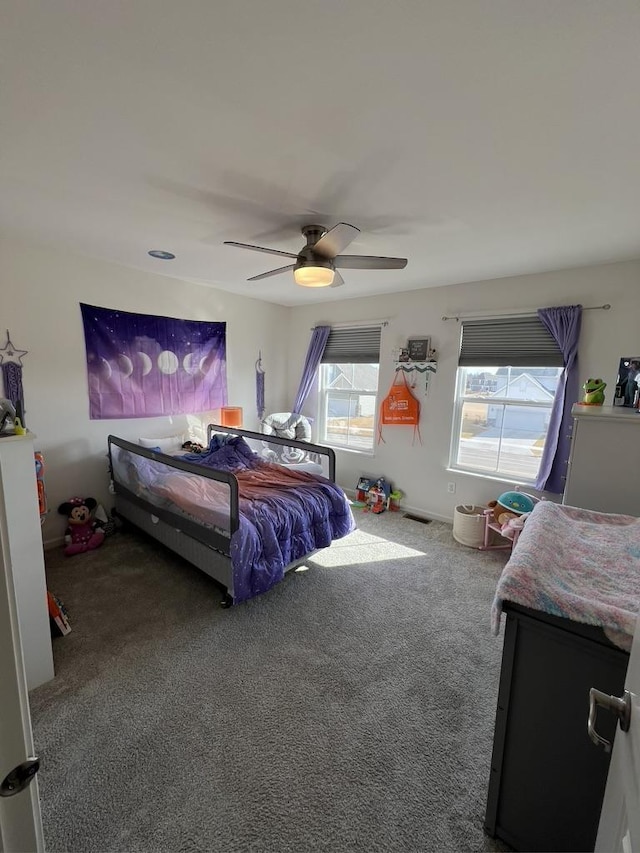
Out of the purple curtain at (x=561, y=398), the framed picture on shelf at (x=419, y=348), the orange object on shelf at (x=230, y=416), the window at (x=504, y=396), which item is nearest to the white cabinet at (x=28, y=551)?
the orange object on shelf at (x=230, y=416)

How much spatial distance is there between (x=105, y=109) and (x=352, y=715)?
103 inches

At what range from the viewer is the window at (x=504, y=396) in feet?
10.5

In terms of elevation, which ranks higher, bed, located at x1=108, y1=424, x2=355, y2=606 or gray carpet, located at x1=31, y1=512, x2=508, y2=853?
bed, located at x1=108, y1=424, x2=355, y2=606

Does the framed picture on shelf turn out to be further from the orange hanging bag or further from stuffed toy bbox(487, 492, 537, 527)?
stuffed toy bbox(487, 492, 537, 527)

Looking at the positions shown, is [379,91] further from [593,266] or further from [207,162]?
[593,266]

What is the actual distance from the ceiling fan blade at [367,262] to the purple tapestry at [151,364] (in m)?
2.18

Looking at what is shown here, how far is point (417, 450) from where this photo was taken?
13.1 ft

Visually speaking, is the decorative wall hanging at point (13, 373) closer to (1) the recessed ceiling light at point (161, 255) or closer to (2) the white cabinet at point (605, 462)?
(1) the recessed ceiling light at point (161, 255)

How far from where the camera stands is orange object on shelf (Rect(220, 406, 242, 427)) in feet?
13.6

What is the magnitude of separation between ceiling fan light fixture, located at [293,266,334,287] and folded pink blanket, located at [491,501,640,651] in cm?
165

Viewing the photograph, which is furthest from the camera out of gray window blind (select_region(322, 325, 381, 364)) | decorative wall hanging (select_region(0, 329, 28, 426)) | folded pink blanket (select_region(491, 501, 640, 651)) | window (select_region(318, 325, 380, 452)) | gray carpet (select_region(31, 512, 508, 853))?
window (select_region(318, 325, 380, 452))

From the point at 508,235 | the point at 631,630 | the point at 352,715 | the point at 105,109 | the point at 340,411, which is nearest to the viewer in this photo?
the point at 631,630

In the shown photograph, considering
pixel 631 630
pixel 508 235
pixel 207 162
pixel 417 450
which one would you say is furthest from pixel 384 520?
pixel 207 162

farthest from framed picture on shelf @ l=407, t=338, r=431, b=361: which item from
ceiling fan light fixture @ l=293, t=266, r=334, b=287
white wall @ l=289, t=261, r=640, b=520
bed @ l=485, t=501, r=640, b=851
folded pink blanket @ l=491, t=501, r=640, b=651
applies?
bed @ l=485, t=501, r=640, b=851
